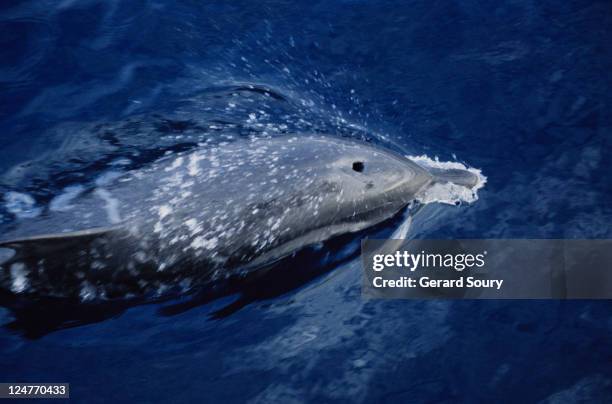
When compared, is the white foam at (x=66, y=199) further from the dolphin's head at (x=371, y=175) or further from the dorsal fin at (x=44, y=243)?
the dolphin's head at (x=371, y=175)

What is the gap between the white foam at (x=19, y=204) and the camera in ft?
16.8

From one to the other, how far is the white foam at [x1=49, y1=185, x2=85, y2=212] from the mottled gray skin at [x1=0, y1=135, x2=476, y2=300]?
63mm

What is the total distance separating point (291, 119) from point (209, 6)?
2497mm

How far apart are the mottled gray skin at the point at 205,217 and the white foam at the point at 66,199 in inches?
2.5

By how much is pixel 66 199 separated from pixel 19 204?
1.71 ft

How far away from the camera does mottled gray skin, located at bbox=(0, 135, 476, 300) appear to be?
4516 mm

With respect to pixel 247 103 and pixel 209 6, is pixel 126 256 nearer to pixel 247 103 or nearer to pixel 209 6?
pixel 247 103

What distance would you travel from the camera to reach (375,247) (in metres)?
5.50

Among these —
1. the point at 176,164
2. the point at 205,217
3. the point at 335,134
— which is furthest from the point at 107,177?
the point at 335,134

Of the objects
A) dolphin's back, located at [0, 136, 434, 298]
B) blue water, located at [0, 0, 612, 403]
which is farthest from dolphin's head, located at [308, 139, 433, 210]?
blue water, located at [0, 0, 612, 403]

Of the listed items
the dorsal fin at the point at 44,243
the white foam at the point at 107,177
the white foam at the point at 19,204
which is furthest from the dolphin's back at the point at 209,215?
the white foam at the point at 19,204

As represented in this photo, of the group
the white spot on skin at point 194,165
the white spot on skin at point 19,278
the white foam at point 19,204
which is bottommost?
the white spot on skin at point 19,278

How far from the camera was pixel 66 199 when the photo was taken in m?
5.08

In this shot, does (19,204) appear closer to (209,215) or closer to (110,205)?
(110,205)
